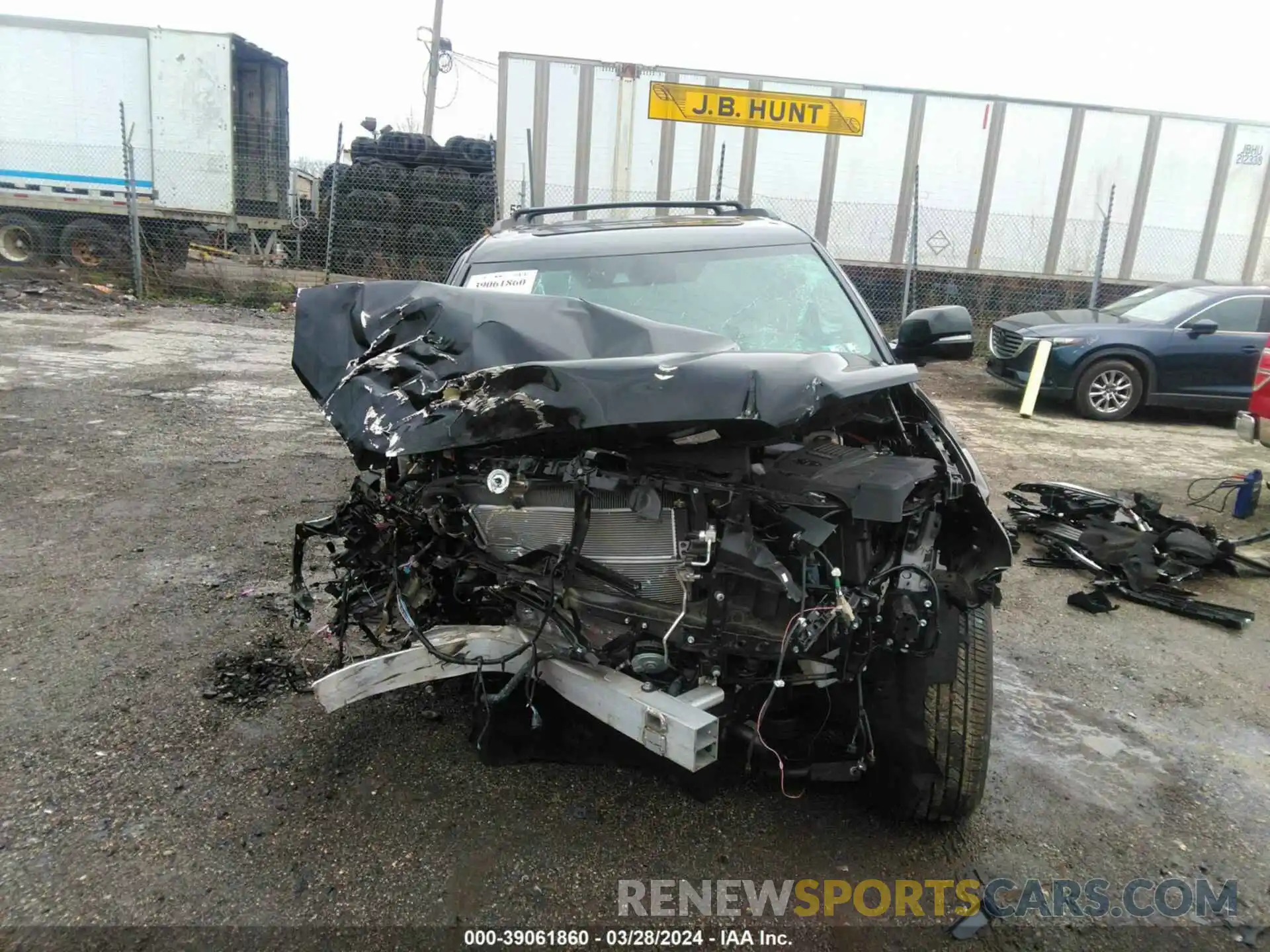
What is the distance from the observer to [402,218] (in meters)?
14.0

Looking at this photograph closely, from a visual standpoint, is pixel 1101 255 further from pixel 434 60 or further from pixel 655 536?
pixel 434 60

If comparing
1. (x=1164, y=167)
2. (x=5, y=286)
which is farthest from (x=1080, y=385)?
(x=5, y=286)

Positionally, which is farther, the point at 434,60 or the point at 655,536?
the point at 434,60

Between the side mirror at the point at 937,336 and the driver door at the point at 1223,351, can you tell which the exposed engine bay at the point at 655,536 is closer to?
the side mirror at the point at 937,336

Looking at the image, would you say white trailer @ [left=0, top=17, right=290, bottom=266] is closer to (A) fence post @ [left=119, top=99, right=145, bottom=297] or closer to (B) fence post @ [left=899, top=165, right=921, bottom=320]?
(A) fence post @ [left=119, top=99, right=145, bottom=297]

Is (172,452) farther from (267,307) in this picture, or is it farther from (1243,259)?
(1243,259)

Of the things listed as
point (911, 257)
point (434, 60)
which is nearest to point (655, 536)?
point (911, 257)

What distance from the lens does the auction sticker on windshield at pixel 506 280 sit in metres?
3.54

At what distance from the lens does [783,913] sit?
2254 millimetres

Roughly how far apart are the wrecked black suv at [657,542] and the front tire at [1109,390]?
793 centimetres

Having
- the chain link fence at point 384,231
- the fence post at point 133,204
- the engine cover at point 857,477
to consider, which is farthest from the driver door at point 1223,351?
the fence post at point 133,204

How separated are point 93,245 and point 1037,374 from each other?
14979mm

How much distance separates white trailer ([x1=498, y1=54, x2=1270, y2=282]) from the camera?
40.9 feet

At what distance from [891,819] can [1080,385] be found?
8450 mm
